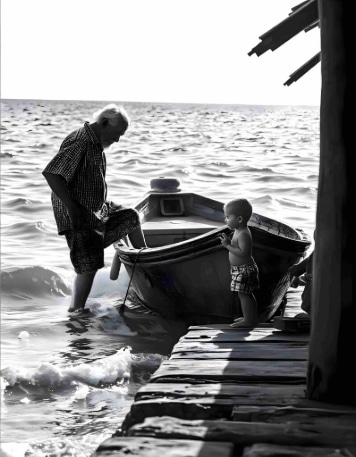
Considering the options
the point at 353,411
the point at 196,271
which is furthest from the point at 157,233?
the point at 353,411

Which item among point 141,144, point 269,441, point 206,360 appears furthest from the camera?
point 141,144

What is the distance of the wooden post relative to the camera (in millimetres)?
3232

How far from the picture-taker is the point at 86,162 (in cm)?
784

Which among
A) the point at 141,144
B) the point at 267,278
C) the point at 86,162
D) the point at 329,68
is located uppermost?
the point at 329,68

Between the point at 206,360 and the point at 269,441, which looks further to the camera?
the point at 206,360

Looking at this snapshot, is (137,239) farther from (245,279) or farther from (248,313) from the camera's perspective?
(248,313)

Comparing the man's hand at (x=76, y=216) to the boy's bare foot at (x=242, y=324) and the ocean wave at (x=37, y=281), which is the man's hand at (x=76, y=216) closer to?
the boy's bare foot at (x=242, y=324)

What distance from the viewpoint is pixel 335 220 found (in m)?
3.30

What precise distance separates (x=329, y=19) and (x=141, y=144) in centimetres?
4620

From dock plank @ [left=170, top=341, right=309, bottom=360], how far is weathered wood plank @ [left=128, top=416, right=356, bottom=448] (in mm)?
1160

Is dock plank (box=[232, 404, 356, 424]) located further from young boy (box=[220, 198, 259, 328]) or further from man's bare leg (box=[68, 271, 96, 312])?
man's bare leg (box=[68, 271, 96, 312])

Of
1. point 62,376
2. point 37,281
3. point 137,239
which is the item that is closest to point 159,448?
point 62,376

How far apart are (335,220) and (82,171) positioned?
4850 millimetres

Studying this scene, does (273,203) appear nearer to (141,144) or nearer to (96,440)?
(96,440)
